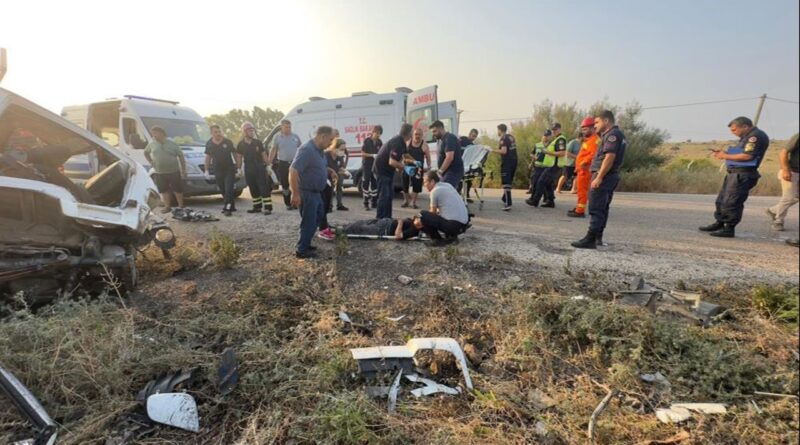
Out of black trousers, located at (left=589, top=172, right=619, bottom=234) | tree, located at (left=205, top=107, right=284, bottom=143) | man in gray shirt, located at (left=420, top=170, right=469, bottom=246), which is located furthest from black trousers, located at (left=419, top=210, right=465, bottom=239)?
tree, located at (left=205, top=107, right=284, bottom=143)

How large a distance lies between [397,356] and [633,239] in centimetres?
445

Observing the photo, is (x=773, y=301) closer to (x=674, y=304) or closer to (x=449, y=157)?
(x=674, y=304)

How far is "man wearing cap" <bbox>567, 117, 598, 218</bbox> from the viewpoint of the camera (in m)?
6.11

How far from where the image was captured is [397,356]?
229 cm

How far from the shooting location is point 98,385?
208 centimetres

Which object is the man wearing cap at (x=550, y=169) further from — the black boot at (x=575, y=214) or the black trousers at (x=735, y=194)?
the black trousers at (x=735, y=194)

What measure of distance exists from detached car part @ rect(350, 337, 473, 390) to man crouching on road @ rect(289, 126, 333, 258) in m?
2.33

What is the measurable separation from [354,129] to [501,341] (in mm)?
7657

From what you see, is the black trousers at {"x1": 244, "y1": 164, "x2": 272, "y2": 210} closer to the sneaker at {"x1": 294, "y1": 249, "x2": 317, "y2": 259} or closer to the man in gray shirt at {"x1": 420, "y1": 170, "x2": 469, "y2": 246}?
the sneaker at {"x1": 294, "y1": 249, "x2": 317, "y2": 259}

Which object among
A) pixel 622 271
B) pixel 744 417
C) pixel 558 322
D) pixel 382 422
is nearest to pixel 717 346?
pixel 744 417

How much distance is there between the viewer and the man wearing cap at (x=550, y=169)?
7.11 metres

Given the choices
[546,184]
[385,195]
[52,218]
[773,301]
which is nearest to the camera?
[773,301]

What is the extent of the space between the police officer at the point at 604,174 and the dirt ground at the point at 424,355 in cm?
60

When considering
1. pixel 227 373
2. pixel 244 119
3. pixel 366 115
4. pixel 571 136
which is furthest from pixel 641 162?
pixel 244 119
